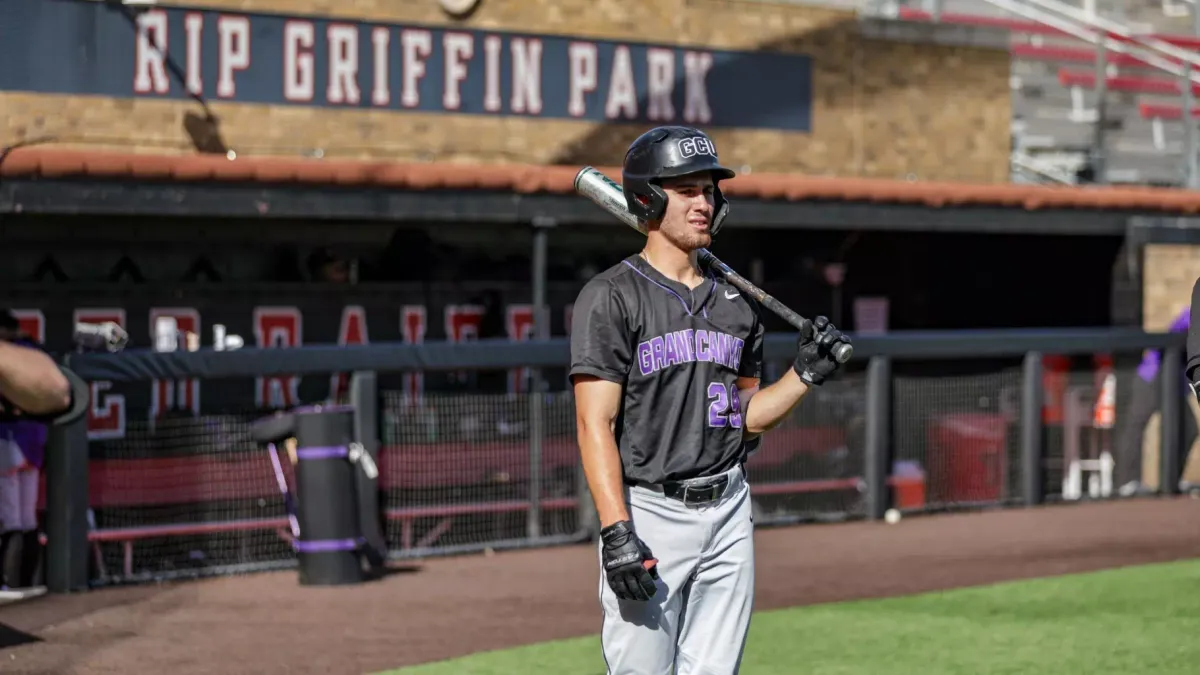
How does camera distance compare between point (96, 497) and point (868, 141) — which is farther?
point (868, 141)

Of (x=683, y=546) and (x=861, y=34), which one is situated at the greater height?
(x=861, y=34)

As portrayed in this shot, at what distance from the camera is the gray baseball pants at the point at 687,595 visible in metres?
4.30

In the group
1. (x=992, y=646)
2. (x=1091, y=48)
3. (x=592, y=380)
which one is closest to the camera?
(x=592, y=380)

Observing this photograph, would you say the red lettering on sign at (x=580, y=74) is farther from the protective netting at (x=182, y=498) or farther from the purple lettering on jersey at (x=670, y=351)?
the purple lettering on jersey at (x=670, y=351)

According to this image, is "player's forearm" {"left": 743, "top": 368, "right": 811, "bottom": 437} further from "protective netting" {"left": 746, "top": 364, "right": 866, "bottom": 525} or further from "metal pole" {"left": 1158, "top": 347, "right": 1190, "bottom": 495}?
"metal pole" {"left": 1158, "top": 347, "right": 1190, "bottom": 495}

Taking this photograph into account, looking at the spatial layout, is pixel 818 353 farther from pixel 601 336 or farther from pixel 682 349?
pixel 601 336

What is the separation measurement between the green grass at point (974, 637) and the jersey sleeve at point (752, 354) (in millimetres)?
2635

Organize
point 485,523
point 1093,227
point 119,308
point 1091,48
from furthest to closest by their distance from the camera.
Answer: point 1091,48, point 1093,227, point 119,308, point 485,523

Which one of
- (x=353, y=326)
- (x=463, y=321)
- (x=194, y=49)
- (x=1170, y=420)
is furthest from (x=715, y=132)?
(x=194, y=49)

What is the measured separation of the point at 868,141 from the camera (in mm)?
15531

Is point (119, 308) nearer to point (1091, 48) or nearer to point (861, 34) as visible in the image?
point (861, 34)

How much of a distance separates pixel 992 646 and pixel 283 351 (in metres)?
4.41

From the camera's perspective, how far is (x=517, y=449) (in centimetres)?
1061

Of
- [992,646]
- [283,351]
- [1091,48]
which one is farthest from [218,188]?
[1091,48]
